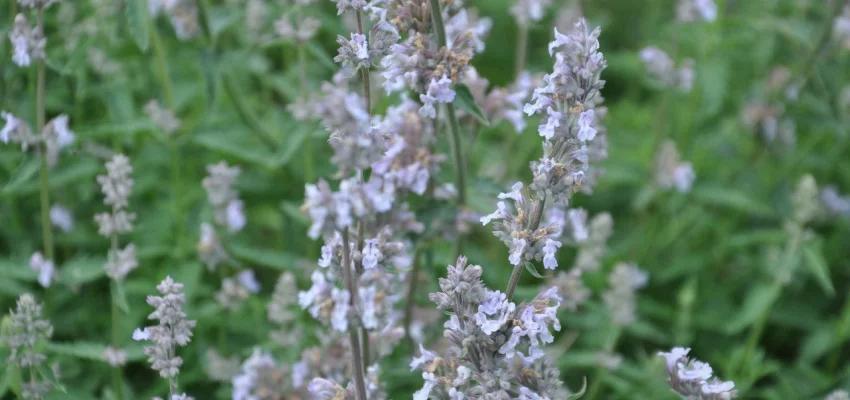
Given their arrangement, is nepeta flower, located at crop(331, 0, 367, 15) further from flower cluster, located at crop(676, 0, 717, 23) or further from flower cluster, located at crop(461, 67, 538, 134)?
flower cluster, located at crop(676, 0, 717, 23)

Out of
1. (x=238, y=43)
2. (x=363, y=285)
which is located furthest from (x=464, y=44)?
(x=238, y=43)

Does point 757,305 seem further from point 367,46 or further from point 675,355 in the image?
point 367,46

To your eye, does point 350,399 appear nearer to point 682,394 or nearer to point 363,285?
point 363,285

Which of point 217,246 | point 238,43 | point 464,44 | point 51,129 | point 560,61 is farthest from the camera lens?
point 238,43

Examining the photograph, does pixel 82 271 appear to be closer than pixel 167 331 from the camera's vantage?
No

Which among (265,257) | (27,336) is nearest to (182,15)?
(265,257)

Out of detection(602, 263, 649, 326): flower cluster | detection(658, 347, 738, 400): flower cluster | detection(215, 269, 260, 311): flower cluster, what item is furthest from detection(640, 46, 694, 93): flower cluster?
→ detection(658, 347, 738, 400): flower cluster
